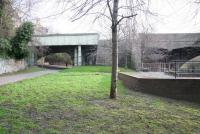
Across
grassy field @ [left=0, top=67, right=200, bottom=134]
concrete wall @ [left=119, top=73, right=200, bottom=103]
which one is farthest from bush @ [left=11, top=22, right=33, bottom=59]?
grassy field @ [left=0, top=67, right=200, bottom=134]

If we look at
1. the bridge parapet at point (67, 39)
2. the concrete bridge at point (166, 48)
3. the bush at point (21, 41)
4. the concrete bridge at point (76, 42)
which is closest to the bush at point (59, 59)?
the concrete bridge at point (76, 42)

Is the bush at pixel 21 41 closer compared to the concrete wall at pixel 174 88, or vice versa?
the concrete wall at pixel 174 88

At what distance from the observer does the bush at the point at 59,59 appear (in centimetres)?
7269

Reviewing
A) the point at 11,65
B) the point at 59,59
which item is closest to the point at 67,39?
the point at 11,65

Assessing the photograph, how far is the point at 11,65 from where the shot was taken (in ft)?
118

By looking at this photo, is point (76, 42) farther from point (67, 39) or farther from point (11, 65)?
point (11, 65)

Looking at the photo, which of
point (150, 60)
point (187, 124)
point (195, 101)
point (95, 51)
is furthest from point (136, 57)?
point (187, 124)

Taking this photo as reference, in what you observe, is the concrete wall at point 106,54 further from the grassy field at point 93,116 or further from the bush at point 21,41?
Answer: the grassy field at point 93,116

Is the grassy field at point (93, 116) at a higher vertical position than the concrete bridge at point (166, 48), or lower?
lower

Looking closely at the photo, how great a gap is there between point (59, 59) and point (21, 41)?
3712cm

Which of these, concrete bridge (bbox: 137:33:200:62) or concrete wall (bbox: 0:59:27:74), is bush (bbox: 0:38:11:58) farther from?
concrete bridge (bbox: 137:33:200:62)

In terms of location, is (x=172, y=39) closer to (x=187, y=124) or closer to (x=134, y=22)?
(x=134, y=22)

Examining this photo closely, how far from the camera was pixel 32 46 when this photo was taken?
141ft

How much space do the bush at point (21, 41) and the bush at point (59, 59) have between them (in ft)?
111
